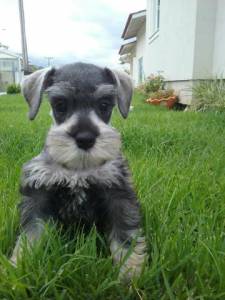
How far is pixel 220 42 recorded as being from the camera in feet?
22.4

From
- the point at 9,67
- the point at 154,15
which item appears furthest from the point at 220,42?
the point at 9,67

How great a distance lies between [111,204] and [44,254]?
429 mm

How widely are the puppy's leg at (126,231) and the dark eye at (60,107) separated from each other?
494mm

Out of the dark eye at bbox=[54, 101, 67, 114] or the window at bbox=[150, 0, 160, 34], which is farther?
the window at bbox=[150, 0, 160, 34]

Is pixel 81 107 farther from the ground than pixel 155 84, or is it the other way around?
pixel 81 107

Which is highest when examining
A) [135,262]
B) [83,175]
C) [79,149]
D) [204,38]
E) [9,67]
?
[204,38]

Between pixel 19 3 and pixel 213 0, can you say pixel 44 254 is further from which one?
pixel 19 3

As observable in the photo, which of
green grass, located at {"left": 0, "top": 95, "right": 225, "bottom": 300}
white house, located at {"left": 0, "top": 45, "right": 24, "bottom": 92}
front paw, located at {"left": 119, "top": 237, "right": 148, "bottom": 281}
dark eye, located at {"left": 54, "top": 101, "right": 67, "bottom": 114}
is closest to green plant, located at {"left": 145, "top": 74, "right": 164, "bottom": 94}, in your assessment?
green grass, located at {"left": 0, "top": 95, "right": 225, "bottom": 300}

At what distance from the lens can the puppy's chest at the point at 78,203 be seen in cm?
171

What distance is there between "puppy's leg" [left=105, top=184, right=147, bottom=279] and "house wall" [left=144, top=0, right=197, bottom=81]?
250 inches

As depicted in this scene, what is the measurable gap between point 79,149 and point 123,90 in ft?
2.13

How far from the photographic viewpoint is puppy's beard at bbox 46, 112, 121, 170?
5.00 feet

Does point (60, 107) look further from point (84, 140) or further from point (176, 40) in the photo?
point (176, 40)

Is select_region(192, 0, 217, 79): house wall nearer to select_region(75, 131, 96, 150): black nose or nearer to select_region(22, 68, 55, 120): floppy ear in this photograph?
select_region(22, 68, 55, 120): floppy ear
